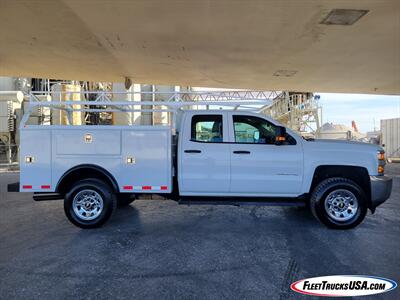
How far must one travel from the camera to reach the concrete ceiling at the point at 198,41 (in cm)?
592

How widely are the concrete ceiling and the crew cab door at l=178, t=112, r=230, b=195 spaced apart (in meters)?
2.24

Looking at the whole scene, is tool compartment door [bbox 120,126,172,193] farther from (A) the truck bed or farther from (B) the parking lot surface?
(B) the parking lot surface

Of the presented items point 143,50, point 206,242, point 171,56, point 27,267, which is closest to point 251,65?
point 171,56

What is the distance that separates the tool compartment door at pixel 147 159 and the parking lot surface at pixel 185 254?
0.84 meters

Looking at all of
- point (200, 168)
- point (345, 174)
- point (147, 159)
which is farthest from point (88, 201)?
point (345, 174)

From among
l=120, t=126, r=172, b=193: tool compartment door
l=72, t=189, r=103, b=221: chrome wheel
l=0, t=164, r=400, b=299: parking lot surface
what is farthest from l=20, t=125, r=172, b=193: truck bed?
l=0, t=164, r=400, b=299: parking lot surface

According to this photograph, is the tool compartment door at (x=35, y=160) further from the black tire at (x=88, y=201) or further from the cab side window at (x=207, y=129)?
the cab side window at (x=207, y=129)

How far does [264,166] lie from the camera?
5.89 m

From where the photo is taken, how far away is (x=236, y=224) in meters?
6.21

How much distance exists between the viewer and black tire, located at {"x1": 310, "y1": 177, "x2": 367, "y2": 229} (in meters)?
5.79

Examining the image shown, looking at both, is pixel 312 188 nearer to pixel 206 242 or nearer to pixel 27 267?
pixel 206 242

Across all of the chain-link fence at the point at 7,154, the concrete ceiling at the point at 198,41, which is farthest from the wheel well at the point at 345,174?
the chain-link fence at the point at 7,154

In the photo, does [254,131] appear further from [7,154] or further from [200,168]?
[7,154]

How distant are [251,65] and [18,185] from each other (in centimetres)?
706
